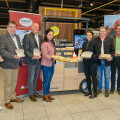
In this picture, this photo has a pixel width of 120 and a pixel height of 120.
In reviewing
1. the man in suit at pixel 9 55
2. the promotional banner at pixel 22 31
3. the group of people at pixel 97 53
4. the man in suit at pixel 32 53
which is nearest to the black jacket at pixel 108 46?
the group of people at pixel 97 53

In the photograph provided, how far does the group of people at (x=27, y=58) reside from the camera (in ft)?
8.84

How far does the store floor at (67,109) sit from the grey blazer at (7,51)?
87cm

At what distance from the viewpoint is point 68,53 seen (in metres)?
4.01

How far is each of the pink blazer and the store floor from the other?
884 mm

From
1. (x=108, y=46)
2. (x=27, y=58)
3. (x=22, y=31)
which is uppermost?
(x=22, y=31)

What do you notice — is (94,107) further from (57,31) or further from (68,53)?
(57,31)

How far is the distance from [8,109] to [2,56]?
3.40 ft

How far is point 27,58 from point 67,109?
1.34 m

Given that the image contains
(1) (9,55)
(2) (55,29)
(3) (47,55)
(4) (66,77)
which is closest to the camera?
Result: (1) (9,55)

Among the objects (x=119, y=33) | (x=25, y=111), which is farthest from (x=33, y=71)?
(x=119, y=33)

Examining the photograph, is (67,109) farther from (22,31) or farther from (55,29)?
(55,29)

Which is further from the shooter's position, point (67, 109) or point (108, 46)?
point (108, 46)

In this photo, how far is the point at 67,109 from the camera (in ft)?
9.24

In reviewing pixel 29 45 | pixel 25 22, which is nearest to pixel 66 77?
pixel 29 45
